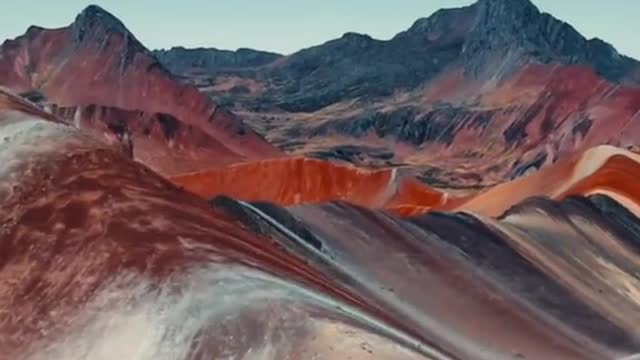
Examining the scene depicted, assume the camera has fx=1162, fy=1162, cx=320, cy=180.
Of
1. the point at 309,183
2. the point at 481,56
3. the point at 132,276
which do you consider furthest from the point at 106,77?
the point at 132,276

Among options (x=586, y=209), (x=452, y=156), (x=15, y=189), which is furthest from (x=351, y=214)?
Result: (x=452, y=156)

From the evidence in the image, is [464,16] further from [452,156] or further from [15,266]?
[15,266]

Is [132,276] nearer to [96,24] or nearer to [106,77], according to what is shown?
[106,77]

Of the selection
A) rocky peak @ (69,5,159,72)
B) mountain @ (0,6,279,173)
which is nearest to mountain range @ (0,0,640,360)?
mountain @ (0,6,279,173)

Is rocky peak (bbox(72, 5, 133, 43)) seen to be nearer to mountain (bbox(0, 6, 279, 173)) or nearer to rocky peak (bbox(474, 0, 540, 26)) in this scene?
mountain (bbox(0, 6, 279, 173))

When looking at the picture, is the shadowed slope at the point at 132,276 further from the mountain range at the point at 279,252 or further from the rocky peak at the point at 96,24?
the rocky peak at the point at 96,24
